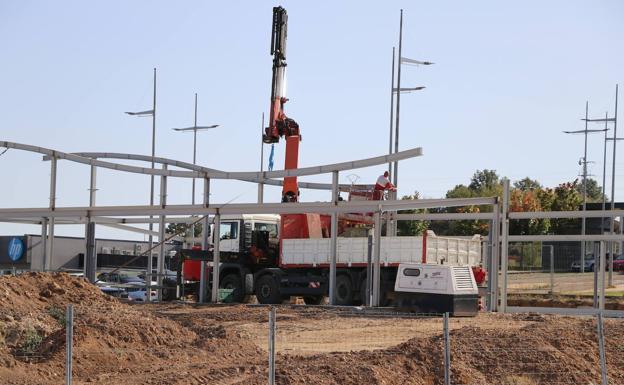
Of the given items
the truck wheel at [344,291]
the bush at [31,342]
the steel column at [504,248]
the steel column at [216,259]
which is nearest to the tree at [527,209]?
the truck wheel at [344,291]

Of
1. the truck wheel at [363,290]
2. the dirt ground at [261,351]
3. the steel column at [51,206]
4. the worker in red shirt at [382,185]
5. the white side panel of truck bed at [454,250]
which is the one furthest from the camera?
the steel column at [51,206]

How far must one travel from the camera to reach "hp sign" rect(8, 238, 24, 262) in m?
55.4

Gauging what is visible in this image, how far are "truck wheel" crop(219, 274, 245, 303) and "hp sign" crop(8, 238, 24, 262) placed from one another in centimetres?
2482

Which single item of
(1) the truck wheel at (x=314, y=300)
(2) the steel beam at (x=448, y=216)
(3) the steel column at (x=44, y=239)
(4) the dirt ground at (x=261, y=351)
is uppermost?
(2) the steel beam at (x=448, y=216)

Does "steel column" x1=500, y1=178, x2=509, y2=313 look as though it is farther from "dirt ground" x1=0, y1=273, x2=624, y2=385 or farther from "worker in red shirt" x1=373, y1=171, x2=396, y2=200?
"dirt ground" x1=0, y1=273, x2=624, y2=385

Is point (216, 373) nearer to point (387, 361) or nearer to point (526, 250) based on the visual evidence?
point (387, 361)

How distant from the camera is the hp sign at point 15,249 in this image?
182 ft

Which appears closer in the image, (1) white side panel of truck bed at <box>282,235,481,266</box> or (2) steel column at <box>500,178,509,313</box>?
(2) steel column at <box>500,178,509,313</box>

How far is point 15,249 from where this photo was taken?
55656 millimetres

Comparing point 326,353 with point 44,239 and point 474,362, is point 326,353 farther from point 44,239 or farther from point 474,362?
point 44,239

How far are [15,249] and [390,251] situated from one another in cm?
3230

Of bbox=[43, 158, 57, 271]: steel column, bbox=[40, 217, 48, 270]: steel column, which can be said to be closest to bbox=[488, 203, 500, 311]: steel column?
bbox=[43, 158, 57, 271]: steel column

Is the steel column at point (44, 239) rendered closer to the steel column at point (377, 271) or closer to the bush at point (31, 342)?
the steel column at point (377, 271)

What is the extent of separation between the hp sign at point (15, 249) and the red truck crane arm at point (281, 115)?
25.3 m
